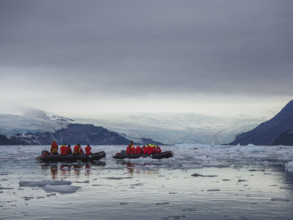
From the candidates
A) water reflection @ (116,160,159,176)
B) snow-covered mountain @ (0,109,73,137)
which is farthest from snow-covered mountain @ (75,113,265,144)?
water reflection @ (116,160,159,176)

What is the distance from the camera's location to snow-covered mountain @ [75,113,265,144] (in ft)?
345

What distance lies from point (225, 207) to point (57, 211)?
13.6 ft

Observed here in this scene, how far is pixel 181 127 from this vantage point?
366ft

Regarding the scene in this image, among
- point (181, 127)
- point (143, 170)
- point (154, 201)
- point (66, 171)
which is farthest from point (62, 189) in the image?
point (181, 127)

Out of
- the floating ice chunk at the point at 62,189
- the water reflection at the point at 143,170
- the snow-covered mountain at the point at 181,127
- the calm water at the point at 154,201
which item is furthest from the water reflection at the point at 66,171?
the snow-covered mountain at the point at 181,127

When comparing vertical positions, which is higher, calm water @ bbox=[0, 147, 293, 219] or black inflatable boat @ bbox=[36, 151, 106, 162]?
black inflatable boat @ bbox=[36, 151, 106, 162]

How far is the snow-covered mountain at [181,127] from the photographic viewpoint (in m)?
105

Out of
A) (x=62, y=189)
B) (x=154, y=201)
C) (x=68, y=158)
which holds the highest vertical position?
(x=68, y=158)

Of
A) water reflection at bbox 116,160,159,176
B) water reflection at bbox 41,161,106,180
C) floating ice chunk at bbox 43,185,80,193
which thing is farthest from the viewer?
water reflection at bbox 116,160,159,176

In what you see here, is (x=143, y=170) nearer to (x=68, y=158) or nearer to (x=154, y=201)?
(x=68, y=158)

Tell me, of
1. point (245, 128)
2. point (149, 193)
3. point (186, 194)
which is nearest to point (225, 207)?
point (186, 194)

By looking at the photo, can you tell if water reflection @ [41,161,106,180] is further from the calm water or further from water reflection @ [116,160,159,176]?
the calm water

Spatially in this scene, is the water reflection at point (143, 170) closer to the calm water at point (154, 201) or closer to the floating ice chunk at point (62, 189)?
the calm water at point (154, 201)

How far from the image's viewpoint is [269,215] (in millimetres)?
8883
